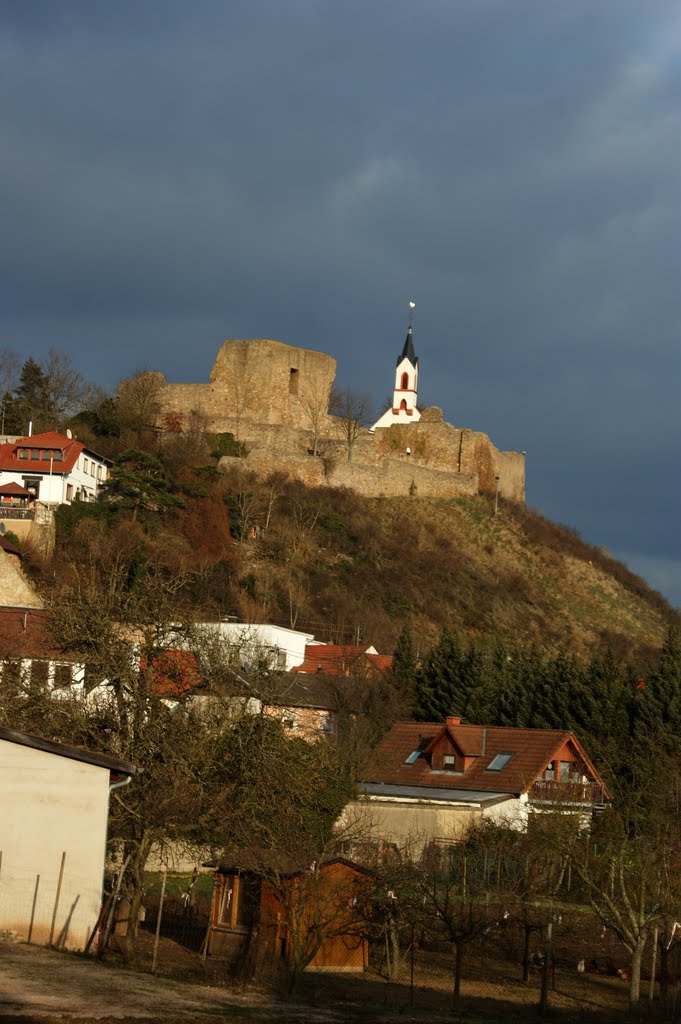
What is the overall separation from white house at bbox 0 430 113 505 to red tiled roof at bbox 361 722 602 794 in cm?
2485

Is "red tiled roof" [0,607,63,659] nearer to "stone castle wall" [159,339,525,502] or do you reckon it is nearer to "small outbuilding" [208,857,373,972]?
"small outbuilding" [208,857,373,972]

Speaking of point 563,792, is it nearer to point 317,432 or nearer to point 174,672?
point 174,672

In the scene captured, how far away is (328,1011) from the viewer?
53.6 ft

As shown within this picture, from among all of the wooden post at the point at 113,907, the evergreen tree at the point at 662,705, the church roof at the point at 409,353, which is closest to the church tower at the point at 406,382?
the church roof at the point at 409,353

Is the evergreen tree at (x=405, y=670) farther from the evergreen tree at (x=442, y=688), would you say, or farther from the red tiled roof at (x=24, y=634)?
the red tiled roof at (x=24, y=634)

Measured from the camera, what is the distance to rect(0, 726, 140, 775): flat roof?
18.6 meters

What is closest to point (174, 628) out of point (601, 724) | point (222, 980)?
point (222, 980)

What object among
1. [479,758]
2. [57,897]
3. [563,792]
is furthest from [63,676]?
[563,792]

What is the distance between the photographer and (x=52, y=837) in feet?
61.5

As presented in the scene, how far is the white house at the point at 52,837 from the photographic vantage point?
18312 millimetres

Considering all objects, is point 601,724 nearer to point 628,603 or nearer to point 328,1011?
point 328,1011

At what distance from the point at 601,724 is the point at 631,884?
54.7 ft

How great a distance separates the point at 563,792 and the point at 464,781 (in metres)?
2.31

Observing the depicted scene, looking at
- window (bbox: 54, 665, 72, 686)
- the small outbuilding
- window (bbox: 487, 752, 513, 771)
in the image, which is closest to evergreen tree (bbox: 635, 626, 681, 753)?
window (bbox: 487, 752, 513, 771)
